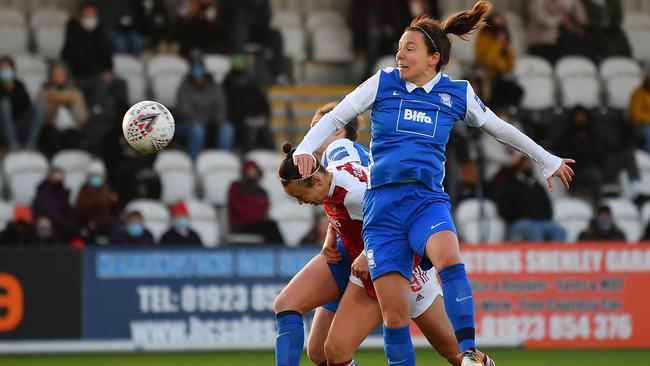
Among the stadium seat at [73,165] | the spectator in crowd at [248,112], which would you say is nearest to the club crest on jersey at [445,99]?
the stadium seat at [73,165]

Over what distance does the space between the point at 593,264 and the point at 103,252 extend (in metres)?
5.26

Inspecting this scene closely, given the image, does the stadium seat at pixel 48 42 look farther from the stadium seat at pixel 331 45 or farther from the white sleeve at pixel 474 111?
the white sleeve at pixel 474 111

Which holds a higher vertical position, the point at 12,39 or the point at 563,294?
the point at 12,39

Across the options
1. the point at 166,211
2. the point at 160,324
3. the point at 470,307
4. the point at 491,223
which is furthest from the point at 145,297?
the point at 470,307

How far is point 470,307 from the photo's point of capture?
6969mm

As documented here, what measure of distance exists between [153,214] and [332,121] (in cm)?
822

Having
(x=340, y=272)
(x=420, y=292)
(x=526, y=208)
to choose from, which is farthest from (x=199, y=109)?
(x=420, y=292)

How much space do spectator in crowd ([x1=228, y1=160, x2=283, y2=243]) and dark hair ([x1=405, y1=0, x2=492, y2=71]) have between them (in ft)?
25.0

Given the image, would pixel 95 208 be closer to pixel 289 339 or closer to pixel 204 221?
pixel 204 221

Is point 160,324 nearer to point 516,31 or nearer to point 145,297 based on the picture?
point 145,297

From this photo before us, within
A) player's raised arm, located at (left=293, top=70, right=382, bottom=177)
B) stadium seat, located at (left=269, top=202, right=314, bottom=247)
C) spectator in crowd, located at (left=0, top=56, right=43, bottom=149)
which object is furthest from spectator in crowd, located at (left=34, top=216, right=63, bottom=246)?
player's raised arm, located at (left=293, top=70, right=382, bottom=177)

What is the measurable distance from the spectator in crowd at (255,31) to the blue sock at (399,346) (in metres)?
10.8

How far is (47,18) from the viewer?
701 inches

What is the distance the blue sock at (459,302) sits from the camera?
22.6 ft
